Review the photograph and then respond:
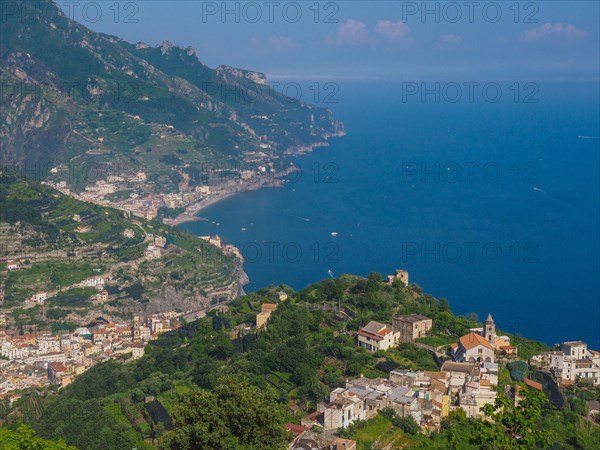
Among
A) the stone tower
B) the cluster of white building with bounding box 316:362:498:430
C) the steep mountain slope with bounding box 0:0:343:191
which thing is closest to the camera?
the cluster of white building with bounding box 316:362:498:430

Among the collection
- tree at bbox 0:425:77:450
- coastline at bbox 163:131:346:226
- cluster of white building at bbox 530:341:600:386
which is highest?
tree at bbox 0:425:77:450

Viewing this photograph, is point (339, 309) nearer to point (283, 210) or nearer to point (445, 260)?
point (445, 260)

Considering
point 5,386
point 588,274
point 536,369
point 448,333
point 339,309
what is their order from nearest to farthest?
point 536,369
point 448,333
point 339,309
point 5,386
point 588,274

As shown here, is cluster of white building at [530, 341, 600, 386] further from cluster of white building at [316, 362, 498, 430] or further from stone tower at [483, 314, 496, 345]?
cluster of white building at [316, 362, 498, 430]

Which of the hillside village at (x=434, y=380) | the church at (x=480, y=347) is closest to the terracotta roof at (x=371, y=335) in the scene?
the hillside village at (x=434, y=380)

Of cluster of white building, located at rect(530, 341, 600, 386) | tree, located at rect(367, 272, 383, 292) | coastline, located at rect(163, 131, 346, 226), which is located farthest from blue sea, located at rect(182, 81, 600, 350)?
cluster of white building, located at rect(530, 341, 600, 386)

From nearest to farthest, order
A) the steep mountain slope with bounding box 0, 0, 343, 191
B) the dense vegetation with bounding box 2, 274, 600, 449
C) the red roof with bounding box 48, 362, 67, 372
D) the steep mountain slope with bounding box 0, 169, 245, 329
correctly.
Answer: the dense vegetation with bounding box 2, 274, 600, 449
the red roof with bounding box 48, 362, 67, 372
the steep mountain slope with bounding box 0, 169, 245, 329
the steep mountain slope with bounding box 0, 0, 343, 191

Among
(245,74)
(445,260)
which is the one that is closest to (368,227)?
(445,260)
